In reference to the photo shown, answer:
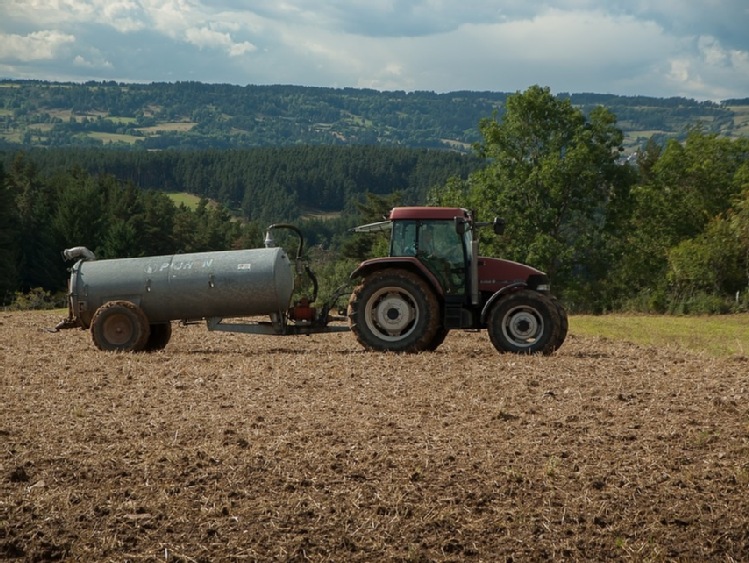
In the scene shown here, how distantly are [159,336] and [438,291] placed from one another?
6240 mm

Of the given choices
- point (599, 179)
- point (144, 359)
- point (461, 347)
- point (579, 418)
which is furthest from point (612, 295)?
point (579, 418)

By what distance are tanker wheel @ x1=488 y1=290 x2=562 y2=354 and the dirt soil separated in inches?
74.0

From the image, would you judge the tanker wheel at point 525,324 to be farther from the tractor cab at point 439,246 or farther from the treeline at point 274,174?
the treeline at point 274,174

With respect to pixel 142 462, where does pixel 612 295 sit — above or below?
below

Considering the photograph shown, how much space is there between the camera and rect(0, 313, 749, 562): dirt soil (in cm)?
785

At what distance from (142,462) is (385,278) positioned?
8.20m

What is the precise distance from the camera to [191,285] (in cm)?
1845

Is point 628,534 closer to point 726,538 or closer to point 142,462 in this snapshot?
point 726,538

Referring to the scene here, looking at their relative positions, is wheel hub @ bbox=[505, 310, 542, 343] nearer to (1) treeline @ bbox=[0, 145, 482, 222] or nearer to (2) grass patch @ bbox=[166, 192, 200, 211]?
(2) grass patch @ bbox=[166, 192, 200, 211]

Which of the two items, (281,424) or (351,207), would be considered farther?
(351,207)

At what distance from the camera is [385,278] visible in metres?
17.1

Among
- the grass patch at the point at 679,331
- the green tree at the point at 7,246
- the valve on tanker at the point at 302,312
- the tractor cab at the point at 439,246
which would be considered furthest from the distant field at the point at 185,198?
the tractor cab at the point at 439,246

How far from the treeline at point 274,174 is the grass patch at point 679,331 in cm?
12168

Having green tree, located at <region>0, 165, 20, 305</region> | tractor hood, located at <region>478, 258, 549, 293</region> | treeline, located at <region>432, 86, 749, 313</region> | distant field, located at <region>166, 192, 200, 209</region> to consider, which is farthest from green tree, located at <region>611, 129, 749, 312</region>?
distant field, located at <region>166, 192, 200, 209</region>
